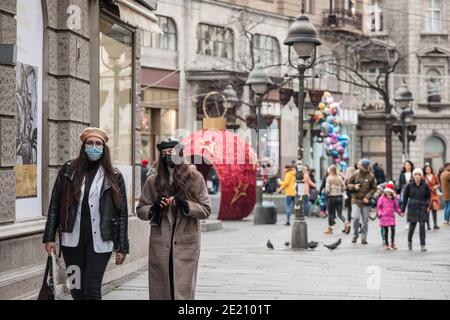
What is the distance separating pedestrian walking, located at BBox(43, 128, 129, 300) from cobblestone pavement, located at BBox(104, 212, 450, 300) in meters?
2.67

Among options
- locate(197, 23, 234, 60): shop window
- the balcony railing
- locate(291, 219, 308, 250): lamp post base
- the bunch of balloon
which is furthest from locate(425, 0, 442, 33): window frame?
locate(291, 219, 308, 250): lamp post base

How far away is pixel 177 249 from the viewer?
26.2 feet

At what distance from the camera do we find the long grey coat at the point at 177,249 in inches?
314

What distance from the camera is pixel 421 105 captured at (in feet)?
176

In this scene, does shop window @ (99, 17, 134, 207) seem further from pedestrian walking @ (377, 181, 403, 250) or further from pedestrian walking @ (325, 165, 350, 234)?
pedestrian walking @ (325, 165, 350, 234)

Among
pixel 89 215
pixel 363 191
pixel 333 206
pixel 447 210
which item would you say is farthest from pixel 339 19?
pixel 89 215

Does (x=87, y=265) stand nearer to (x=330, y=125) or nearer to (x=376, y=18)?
(x=330, y=125)

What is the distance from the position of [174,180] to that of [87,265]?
4.01ft

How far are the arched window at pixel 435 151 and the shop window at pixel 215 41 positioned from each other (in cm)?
1710

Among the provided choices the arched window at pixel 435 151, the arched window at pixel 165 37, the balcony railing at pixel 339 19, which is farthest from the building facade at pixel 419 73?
the arched window at pixel 165 37

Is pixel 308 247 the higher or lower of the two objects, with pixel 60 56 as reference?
lower
